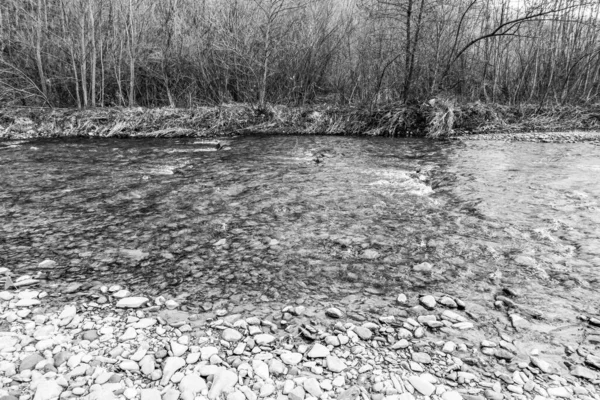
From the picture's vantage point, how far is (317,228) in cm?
514

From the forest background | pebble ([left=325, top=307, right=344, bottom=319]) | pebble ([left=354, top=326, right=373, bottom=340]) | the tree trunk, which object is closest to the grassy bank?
the forest background

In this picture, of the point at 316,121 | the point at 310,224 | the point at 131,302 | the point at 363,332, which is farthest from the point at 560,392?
the point at 316,121

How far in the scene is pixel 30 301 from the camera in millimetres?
3373

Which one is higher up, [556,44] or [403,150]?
[556,44]

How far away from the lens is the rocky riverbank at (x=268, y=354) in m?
2.44

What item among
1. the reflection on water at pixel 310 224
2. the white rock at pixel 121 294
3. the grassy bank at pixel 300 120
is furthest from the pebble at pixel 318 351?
the grassy bank at pixel 300 120

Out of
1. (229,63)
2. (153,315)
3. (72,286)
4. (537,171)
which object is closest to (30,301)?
(72,286)

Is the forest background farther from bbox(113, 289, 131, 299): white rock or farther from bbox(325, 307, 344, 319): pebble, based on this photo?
bbox(113, 289, 131, 299): white rock

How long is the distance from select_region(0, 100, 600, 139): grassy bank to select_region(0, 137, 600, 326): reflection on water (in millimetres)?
3909

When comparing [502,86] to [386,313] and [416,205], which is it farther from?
[386,313]

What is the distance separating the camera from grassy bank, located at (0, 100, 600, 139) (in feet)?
41.6

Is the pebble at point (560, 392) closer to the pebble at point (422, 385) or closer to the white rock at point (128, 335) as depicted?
the pebble at point (422, 385)

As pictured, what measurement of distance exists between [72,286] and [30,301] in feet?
1.16

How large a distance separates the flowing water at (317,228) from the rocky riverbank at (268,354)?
0.27 metres
